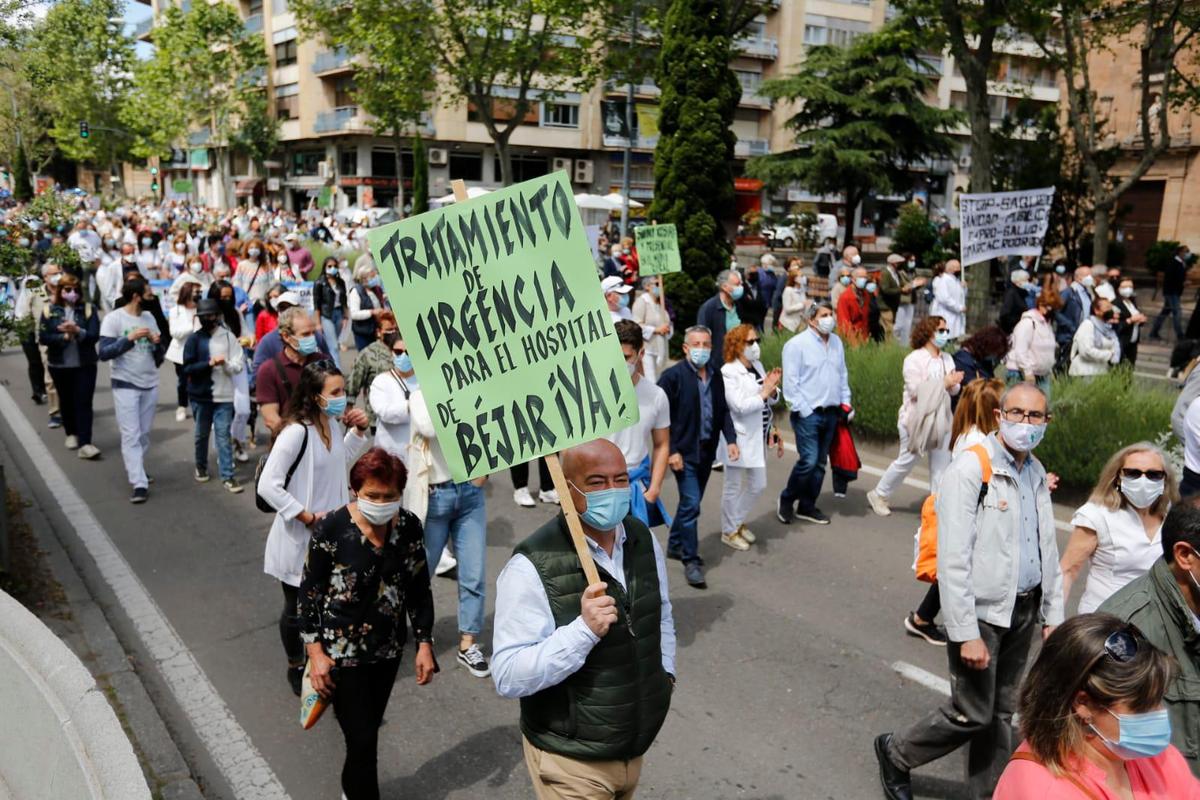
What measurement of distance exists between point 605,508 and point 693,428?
12.3 ft

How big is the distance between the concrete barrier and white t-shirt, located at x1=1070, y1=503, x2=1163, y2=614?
3.71 m

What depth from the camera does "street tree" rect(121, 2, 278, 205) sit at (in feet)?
168

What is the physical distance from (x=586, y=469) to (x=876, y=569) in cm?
464

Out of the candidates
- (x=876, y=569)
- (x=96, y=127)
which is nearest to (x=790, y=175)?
(x=876, y=569)

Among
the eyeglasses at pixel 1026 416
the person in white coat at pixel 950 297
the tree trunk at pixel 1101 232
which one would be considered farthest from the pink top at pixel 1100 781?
the tree trunk at pixel 1101 232

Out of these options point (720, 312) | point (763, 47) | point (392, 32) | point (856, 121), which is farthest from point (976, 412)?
point (763, 47)

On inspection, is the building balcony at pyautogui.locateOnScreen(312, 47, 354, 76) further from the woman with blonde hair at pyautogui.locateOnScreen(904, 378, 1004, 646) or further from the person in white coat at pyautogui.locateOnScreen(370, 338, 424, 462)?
the woman with blonde hair at pyautogui.locateOnScreen(904, 378, 1004, 646)

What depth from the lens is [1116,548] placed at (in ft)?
13.2

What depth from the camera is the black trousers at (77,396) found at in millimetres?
9812

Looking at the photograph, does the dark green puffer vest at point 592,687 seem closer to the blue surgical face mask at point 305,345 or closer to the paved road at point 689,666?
the paved road at point 689,666

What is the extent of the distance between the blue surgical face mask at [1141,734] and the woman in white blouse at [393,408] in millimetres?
4332

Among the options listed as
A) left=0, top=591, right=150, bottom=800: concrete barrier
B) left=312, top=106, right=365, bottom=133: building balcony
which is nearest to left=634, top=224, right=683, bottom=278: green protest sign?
left=0, top=591, right=150, bottom=800: concrete barrier

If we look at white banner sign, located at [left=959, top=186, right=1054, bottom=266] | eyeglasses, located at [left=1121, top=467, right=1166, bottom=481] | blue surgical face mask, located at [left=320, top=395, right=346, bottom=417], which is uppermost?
white banner sign, located at [left=959, top=186, right=1054, bottom=266]

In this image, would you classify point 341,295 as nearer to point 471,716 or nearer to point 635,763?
point 471,716
